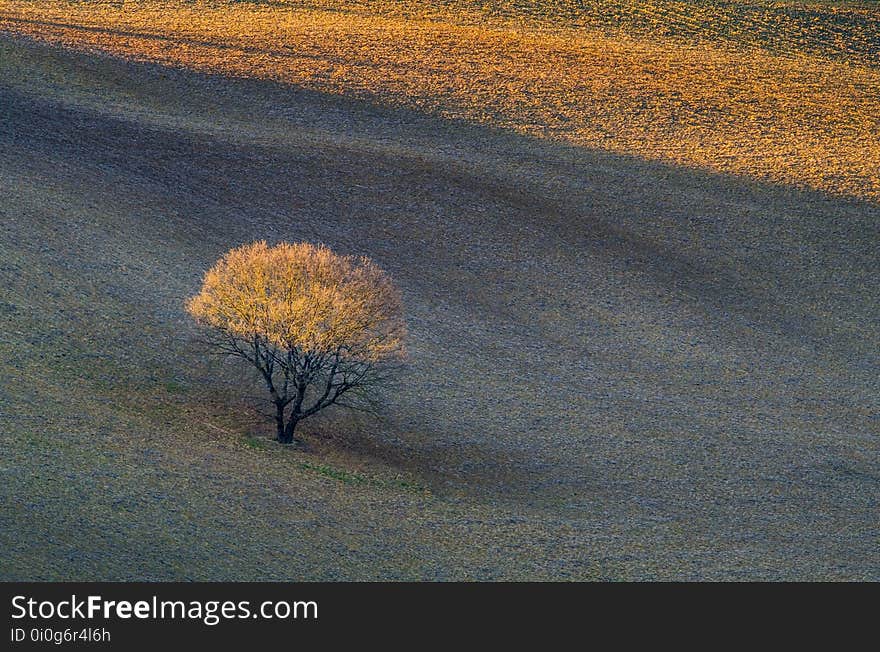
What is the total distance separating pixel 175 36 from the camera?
2518 inches

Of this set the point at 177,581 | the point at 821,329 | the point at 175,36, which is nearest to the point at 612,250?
the point at 821,329

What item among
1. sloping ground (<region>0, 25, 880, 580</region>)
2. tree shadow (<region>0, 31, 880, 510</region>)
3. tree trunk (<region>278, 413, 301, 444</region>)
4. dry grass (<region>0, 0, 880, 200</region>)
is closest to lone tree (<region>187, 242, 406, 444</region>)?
tree trunk (<region>278, 413, 301, 444</region>)

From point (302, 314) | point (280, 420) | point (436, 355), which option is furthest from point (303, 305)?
point (436, 355)

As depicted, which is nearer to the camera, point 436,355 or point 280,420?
point 280,420

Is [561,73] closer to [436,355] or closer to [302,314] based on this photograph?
[436,355]

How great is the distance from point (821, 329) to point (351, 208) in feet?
67.3

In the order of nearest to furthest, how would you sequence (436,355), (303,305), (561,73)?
(303,305) → (436,355) → (561,73)

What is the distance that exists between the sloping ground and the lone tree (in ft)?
7.71

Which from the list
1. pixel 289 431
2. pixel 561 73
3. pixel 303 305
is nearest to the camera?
pixel 303 305

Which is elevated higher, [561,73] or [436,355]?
[561,73]

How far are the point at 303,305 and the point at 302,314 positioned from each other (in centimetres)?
25

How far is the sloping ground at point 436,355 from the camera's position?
2572 cm

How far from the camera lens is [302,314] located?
96.2ft

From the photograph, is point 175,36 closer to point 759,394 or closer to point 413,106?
point 413,106
